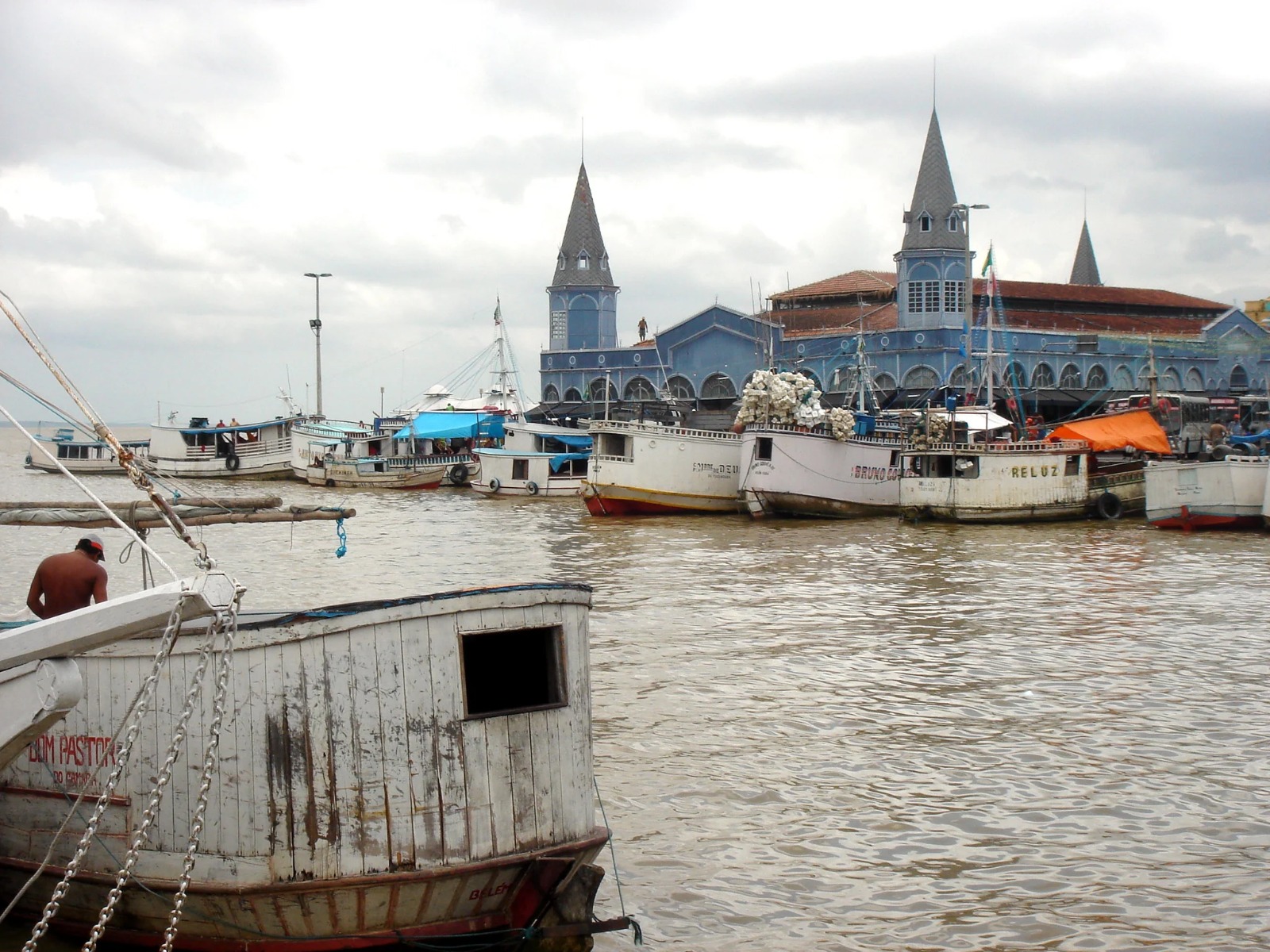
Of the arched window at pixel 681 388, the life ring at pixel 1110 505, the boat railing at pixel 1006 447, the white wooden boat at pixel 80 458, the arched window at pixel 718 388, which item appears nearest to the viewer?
the boat railing at pixel 1006 447

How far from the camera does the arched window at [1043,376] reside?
57.5 m

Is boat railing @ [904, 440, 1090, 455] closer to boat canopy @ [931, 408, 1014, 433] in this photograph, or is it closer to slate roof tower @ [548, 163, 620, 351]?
boat canopy @ [931, 408, 1014, 433]

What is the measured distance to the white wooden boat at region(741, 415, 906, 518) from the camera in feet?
114

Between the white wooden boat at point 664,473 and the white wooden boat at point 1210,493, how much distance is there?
1122 centimetres

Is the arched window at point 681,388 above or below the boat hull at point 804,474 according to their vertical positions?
above

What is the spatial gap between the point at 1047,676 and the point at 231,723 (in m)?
9.68

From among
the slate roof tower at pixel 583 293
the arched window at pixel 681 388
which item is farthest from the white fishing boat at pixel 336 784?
the slate roof tower at pixel 583 293

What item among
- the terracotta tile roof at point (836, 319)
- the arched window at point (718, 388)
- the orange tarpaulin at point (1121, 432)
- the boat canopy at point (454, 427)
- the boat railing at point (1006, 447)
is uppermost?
the terracotta tile roof at point (836, 319)

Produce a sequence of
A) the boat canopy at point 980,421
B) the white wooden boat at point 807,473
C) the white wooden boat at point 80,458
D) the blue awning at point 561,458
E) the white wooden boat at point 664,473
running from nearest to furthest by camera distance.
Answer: the white wooden boat at point 807,473 → the white wooden boat at point 664,473 → the boat canopy at point 980,421 → the blue awning at point 561,458 → the white wooden boat at point 80,458

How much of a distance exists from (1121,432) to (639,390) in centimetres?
3106

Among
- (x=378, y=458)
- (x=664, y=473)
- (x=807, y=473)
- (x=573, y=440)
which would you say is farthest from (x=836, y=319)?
(x=807, y=473)

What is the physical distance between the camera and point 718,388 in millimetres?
61219

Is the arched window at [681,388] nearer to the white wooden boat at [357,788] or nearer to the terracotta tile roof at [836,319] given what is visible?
the terracotta tile roof at [836,319]

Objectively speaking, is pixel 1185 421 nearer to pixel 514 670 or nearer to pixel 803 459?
pixel 803 459
